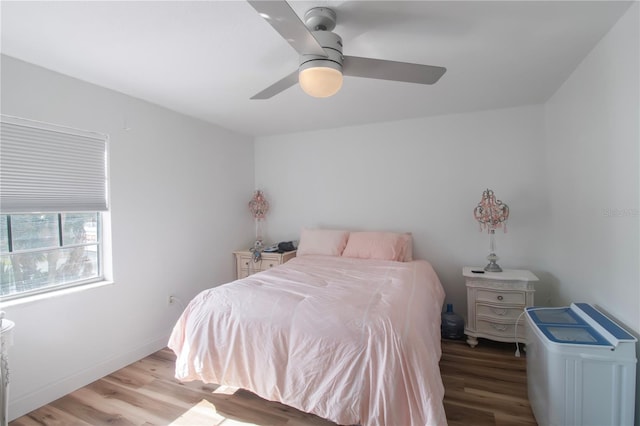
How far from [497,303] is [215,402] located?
2.41m

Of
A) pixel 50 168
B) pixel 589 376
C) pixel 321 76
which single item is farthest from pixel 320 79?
pixel 50 168

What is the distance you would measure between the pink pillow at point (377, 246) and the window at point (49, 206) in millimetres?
2316

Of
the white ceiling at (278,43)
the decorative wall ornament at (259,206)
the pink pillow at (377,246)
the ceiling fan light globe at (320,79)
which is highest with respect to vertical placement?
the white ceiling at (278,43)

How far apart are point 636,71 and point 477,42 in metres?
0.76

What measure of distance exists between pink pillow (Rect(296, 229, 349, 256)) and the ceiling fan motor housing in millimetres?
2143

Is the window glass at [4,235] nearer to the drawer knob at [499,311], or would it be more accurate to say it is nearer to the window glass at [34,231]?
the window glass at [34,231]

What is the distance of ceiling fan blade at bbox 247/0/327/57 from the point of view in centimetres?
103

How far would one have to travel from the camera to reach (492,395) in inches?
76.7

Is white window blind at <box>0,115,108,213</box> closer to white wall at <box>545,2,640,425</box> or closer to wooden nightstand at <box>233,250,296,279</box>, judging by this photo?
wooden nightstand at <box>233,250,296,279</box>

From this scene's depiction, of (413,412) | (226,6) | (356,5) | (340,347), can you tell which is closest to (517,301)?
(413,412)

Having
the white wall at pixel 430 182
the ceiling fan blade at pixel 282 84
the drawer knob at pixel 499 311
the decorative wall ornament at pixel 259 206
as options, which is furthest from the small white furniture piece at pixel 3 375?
the drawer knob at pixel 499 311

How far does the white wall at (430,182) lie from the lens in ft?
9.58

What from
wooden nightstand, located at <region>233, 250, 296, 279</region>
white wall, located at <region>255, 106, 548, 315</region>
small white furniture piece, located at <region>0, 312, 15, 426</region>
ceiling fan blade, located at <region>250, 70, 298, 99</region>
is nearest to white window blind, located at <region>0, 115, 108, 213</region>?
small white furniture piece, located at <region>0, 312, 15, 426</region>

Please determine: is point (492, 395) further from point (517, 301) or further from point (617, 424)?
point (517, 301)
